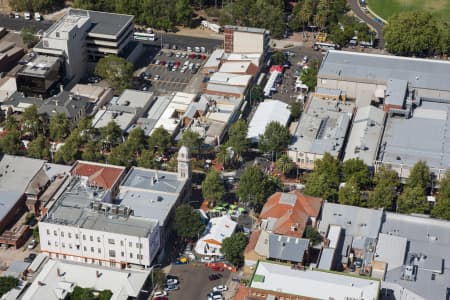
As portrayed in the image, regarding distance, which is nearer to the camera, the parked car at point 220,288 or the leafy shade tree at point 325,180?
the parked car at point 220,288

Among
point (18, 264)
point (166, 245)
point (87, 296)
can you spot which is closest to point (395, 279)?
point (166, 245)

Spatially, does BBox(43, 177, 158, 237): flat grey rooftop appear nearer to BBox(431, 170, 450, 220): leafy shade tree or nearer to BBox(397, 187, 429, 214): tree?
BBox(397, 187, 429, 214): tree

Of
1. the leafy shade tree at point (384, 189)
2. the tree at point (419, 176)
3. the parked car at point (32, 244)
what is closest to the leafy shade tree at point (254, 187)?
the leafy shade tree at point (384, 189)

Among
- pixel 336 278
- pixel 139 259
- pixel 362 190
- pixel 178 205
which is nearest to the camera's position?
pixel 336 278

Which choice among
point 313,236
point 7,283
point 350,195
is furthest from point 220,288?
point 7,283

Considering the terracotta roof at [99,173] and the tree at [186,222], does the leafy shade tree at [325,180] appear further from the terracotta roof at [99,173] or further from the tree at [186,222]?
the terracotta roof at [99,173]

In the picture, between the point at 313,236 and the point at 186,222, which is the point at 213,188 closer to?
the point at 186,222

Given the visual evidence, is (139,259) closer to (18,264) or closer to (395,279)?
(18,264)
